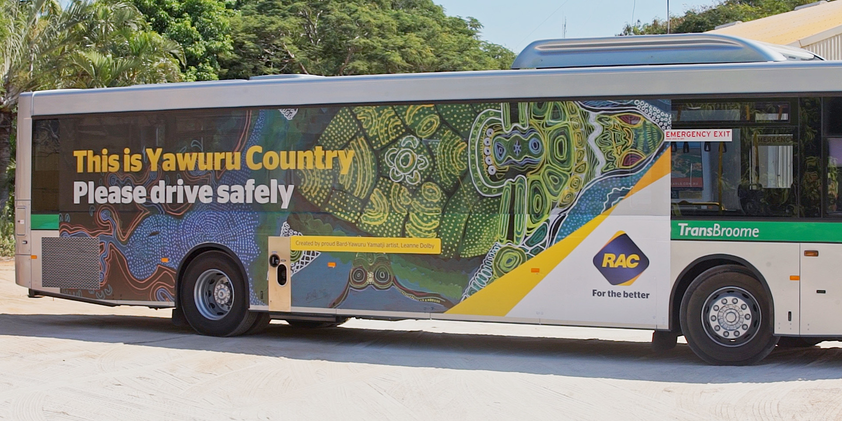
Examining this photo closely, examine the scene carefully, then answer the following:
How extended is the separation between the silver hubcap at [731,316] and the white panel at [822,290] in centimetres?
49

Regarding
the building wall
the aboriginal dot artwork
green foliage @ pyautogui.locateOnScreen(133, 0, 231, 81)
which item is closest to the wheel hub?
the aboriginal dot artwork

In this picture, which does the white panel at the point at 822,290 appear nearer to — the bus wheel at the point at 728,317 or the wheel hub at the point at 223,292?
the bus wheel at the point at 728,317

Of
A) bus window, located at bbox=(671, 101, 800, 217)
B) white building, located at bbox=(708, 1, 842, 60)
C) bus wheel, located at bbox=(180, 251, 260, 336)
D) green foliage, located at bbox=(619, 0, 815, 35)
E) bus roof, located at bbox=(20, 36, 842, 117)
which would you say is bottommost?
bus wheel, located at bbox=(180, 251, 260, 336)

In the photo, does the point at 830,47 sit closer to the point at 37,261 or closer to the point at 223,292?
the point at 223,292

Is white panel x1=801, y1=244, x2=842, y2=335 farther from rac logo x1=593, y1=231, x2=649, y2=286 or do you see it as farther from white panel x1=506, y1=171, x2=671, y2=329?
rac logo x1=593, y1=231, x2=649, y2=286

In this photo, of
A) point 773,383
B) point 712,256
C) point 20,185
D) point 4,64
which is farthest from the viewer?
point 4,64

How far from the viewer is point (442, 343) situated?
11.3 m

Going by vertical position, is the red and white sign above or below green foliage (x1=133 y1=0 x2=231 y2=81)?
below

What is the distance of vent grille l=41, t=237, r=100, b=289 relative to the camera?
11.8 metres

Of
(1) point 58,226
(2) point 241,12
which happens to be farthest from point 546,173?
(2) point 241,12

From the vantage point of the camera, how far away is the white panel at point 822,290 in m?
8.98

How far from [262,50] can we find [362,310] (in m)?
28.1

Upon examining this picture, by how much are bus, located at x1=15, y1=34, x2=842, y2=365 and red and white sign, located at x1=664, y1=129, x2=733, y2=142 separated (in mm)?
15

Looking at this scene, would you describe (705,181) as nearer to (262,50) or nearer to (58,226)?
(58,226)
